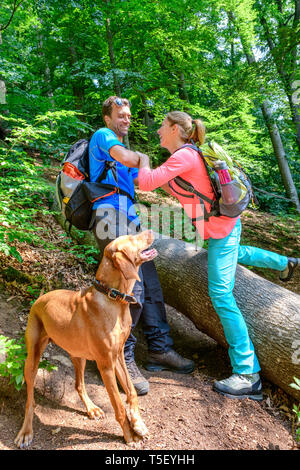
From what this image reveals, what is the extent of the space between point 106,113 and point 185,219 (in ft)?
21.1

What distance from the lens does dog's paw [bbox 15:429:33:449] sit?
2224mm

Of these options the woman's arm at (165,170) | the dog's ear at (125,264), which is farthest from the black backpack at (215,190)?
the dog's ear at (125,264)

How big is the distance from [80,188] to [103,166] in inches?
12.4

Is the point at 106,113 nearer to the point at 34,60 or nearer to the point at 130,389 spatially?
the point at 130,389

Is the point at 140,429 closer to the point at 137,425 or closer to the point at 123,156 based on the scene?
the point at 137,425

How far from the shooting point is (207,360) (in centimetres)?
376

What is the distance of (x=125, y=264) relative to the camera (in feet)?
7.12

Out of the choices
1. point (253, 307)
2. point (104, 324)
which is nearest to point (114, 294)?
point (104, 324)

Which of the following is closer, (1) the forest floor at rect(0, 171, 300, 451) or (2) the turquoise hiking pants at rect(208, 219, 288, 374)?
(1) the forest floor at rect(0, 171, 300, 451)

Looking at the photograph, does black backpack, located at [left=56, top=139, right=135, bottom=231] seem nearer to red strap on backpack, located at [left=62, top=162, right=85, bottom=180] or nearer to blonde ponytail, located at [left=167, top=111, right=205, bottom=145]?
red strap on backpack, located at [left=62, top=162, right=85, bottom=180]

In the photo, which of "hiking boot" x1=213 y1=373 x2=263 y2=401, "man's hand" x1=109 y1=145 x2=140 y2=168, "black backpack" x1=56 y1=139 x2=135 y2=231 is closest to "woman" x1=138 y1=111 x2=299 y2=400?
"hiking boot" x1=213 y1=373 x2=263 y2=401

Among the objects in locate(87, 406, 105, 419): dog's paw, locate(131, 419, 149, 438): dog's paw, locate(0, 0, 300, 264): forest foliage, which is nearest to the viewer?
locate(131, 419, 149, 438): dog's paw

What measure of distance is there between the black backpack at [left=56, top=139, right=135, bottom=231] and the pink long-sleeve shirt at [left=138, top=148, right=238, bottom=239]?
1.26 ft

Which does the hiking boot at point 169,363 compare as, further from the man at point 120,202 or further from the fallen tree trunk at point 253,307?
the fallen tree trunk at point 253,307
